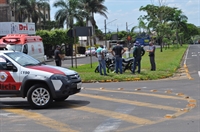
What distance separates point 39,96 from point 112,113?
2.28m

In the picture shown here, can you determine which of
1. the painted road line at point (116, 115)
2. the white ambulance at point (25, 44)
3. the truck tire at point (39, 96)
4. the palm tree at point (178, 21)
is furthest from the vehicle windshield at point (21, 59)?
the palm tree at point (178, 21)

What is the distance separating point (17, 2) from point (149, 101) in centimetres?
6052

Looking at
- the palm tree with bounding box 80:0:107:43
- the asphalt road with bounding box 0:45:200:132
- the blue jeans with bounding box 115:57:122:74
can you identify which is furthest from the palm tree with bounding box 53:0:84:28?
the asphalt road with bounding box 0:45:200:132

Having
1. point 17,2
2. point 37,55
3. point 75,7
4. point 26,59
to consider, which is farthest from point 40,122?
point 17,2

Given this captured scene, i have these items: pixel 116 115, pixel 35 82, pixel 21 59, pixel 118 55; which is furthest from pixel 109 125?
pixel 118 55

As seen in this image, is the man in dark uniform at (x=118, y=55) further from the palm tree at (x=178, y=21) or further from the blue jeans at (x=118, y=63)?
the palm tree at (x=178, y=21)

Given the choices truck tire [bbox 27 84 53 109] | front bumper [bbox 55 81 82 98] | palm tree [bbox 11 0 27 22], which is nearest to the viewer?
front bumper [bbox 55 81 82 98]

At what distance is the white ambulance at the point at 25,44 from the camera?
2488cm

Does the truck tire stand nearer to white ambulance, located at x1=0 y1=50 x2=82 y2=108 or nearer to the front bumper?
white ambulance, located at x1=0 y1=50 x2=82 y2=108

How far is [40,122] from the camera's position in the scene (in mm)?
8547

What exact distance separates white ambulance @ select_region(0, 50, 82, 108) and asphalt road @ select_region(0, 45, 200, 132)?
0.38 m

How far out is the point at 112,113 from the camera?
9.36m

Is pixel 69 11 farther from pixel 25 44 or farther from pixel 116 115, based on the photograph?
pixel 116 115

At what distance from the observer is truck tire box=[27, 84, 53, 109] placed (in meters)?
10.4
